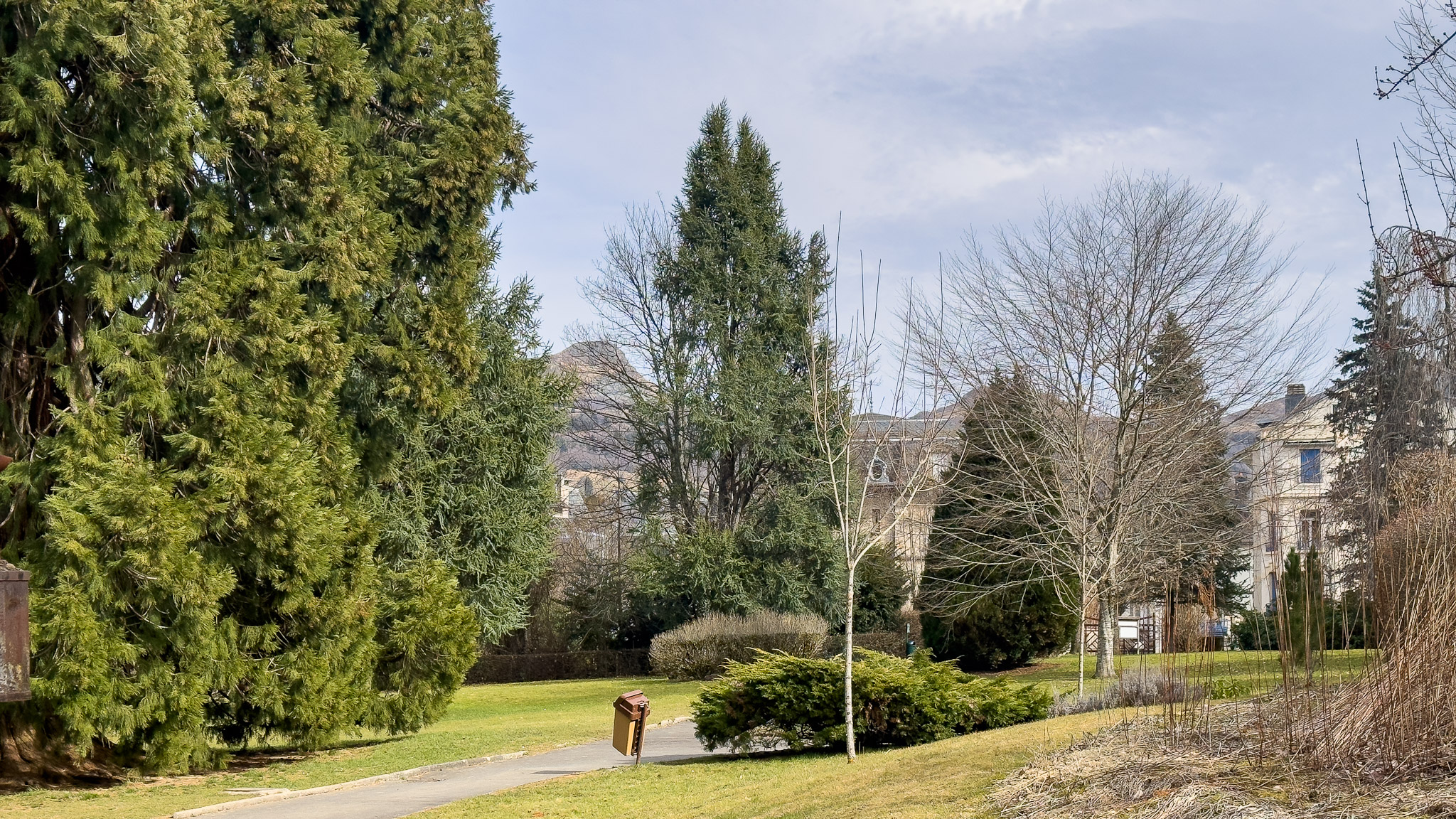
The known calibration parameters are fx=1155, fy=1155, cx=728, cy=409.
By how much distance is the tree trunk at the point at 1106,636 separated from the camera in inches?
827

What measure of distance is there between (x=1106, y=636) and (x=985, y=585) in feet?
13.0

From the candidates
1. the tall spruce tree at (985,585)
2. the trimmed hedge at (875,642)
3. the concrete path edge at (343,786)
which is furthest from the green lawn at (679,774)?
the trimmed hedge at (875,642)

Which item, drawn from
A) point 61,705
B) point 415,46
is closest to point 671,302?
point 415,46

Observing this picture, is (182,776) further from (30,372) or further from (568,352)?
(568,352)

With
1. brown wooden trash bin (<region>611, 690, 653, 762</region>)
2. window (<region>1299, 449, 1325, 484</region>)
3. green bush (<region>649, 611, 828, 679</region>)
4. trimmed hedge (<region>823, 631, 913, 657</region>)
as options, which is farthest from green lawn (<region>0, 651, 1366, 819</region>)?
trimmed hedge (<region>823, 631, 913, 657</region>)

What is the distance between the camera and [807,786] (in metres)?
9.67

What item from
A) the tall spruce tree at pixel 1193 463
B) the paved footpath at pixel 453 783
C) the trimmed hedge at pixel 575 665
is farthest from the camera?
the trimmed hedge at pixel 575 665

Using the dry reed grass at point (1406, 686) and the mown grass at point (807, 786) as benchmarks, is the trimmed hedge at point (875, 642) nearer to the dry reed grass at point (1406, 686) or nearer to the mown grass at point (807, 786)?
the mown grass at point (807, 786)

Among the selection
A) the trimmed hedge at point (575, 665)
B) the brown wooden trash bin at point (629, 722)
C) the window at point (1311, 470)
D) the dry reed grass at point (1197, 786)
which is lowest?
the trimmed hedge at point (575, 665)

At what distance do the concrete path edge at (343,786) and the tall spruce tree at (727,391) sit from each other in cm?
1736

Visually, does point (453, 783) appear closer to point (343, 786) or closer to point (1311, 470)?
point (343, 786)

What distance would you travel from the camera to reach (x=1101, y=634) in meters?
21.5

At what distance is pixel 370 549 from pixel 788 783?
916cm

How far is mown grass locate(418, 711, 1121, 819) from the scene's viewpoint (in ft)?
26.5
